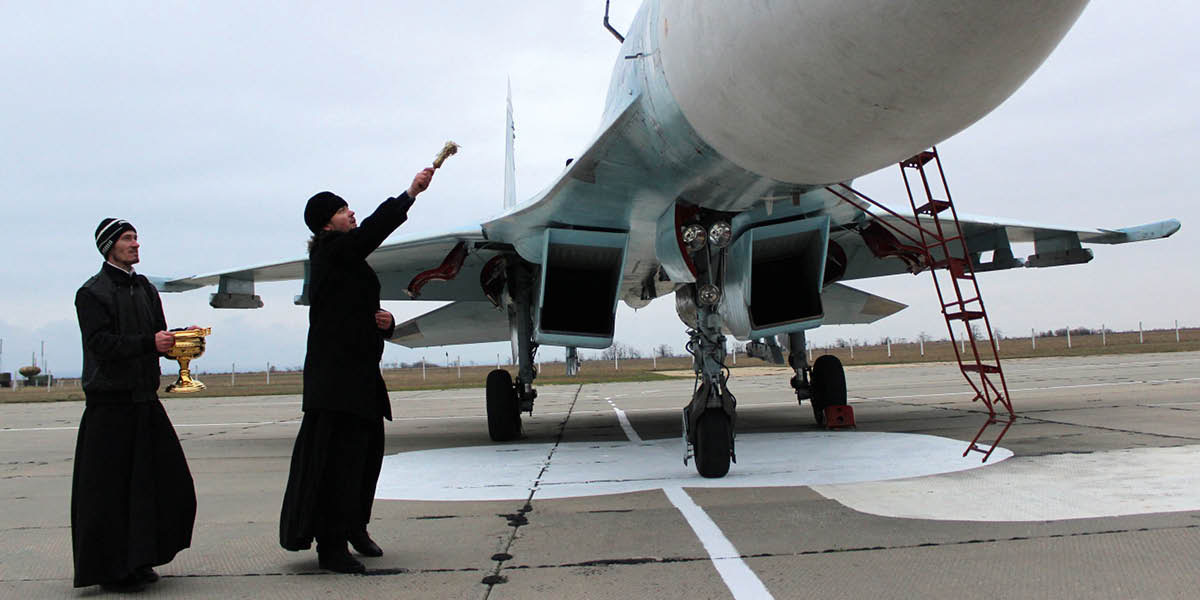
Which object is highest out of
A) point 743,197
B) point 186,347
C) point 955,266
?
point 743,197

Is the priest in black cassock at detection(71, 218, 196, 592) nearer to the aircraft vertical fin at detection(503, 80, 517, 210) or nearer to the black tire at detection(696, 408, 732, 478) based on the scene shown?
the black tire at detection(696, 408, 732, 478)

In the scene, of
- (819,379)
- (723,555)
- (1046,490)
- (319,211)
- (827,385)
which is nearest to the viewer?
(723,555)

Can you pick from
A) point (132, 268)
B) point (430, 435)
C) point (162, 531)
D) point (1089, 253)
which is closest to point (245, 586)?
point (162, 531)

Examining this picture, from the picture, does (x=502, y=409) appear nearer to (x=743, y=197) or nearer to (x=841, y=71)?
(x=743, y=197)

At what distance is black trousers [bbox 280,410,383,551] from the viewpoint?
116 inches

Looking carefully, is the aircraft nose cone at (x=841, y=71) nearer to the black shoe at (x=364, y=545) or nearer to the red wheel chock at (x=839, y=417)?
the black shoe at (x=364, y=545)

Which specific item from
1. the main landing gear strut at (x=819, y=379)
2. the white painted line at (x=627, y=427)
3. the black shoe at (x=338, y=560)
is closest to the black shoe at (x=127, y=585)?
the black shoe at (x=338, y=560)

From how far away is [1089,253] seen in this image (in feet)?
26.6

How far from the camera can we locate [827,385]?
8.22 meters

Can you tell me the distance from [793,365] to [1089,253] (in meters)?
3.33

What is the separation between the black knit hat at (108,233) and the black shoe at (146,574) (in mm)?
1226

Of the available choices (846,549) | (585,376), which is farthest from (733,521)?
(585,376)

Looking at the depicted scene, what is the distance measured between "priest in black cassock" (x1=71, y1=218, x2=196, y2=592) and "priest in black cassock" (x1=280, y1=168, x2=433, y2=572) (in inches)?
17.5

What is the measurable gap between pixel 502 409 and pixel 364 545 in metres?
5.11
